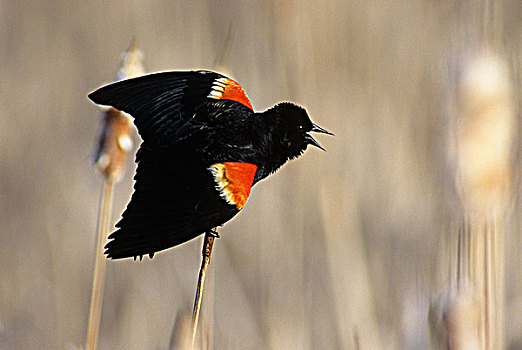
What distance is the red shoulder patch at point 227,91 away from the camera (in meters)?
0.68

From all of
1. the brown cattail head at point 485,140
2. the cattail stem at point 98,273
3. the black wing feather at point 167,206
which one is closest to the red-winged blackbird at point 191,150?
the black wing feather at point 167,206

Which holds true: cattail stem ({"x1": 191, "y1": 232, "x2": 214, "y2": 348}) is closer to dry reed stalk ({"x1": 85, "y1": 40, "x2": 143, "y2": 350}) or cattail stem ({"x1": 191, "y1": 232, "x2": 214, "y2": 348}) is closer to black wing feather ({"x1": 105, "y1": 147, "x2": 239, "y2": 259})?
black wing feather ({"x1": 105, "y1": 147, "x2": 239, "y2": 259})

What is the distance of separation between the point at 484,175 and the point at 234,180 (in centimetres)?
47

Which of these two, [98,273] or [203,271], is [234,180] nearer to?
[203,271]

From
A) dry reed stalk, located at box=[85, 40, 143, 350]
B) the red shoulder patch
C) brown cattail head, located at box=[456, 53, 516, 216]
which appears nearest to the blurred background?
brown cattail head, located at box=[456, 53, 516, 216]

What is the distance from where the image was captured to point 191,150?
60 cm

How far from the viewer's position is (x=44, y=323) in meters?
1.70

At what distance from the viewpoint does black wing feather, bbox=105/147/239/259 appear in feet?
1.73

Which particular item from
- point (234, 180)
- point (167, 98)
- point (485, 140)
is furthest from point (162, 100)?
point (485, 140)

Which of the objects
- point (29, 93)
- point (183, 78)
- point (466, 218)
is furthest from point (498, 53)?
point (29, 93)

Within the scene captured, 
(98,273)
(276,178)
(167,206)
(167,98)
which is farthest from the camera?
(276,178)

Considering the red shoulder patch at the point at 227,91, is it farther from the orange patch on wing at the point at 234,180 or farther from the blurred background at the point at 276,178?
the blurred background at the point at 276,178

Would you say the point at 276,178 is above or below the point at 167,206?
above

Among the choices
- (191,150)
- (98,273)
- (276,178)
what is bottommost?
(98,273)
